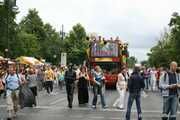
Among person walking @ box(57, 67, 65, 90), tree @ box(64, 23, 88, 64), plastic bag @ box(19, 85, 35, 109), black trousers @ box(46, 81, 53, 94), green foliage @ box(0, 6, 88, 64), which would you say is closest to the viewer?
plastic bag @ box(19, 85, 35, 109)

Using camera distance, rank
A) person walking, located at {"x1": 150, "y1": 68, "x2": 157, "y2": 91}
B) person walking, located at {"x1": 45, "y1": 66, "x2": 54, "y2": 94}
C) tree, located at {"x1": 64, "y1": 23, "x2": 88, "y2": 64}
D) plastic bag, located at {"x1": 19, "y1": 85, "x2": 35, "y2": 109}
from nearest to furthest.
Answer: plastic bag, located at {"x1": 19, "y1": 85, "x2": 35, "y2": 109}
person walking, located at {"x1": 45, "y1": 66, "x2": 54, "y2": 94}
person walking, located at {"x1": 150, "y1": 68, "x2": 157, "y2": 91}
tree, located at {"x1": 64, "y1": 23, "x2": 88, "y2": 64}

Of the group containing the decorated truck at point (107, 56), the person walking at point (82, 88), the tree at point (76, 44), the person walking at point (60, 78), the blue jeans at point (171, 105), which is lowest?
the blue jeans at point (171, 105)

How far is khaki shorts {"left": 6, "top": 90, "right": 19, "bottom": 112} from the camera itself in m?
19.5

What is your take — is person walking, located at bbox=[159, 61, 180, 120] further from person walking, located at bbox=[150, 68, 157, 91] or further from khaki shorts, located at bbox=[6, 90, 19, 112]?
person walking, located at bbox=[150, 68, 157, 91]

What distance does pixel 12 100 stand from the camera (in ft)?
64.4

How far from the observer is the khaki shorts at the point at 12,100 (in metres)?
19.5

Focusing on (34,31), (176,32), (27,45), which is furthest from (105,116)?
(34,31)

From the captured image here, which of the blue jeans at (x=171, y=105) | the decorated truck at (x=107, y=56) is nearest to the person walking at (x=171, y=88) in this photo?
the blue jeans at (x=171, y=105)

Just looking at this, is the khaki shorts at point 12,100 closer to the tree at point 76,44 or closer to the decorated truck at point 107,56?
the decorated truck at point 107,56

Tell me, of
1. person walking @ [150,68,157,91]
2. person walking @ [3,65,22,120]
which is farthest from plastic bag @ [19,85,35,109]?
person walking @ [150,68,157,91]

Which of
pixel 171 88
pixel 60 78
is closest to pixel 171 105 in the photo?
pixel 171 88

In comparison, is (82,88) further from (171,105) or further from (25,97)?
(171,105)

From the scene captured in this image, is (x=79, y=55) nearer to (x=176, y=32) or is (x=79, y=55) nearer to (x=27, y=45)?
(x=27, y=45)

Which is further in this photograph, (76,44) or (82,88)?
(76,44)
